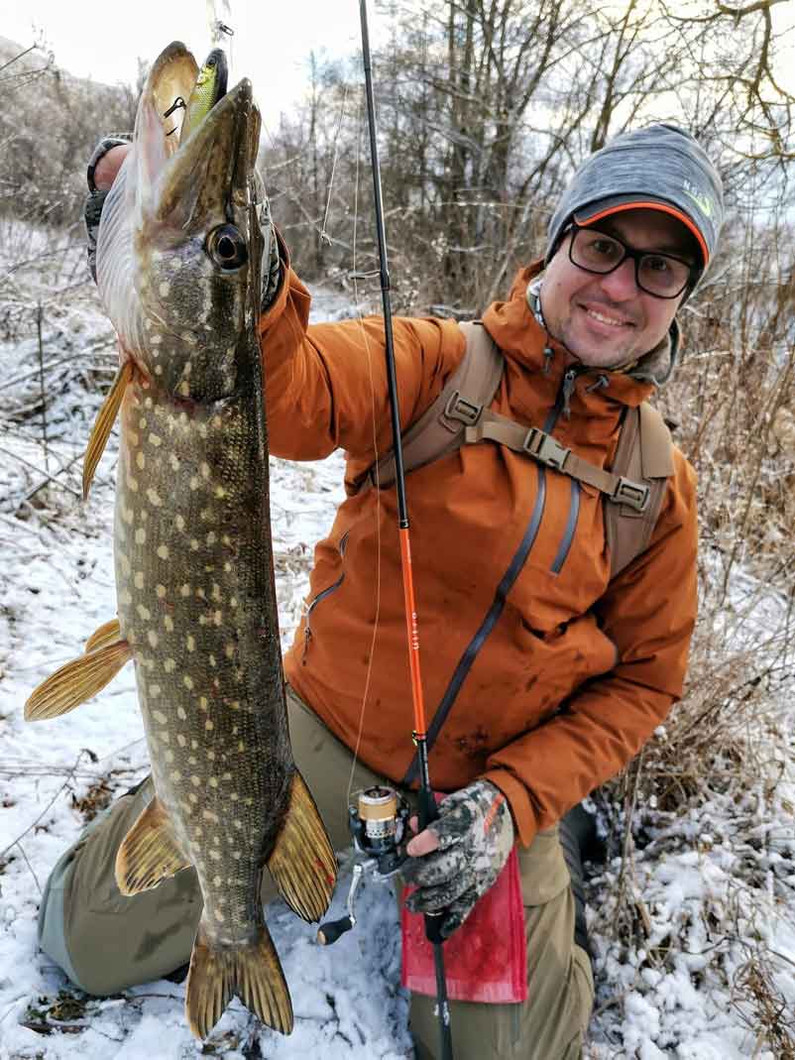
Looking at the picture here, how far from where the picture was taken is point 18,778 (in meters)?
2.14

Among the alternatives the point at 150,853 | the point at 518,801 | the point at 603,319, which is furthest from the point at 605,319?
the point at 150,853

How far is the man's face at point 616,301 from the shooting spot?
5.75 feet

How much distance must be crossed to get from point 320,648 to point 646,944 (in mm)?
1333

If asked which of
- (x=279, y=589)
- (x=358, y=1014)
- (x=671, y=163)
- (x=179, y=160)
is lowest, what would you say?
(x=358, y=1014)

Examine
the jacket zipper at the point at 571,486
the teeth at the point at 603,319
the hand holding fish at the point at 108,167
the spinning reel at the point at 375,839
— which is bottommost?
the spinning reel at the point at 375,839

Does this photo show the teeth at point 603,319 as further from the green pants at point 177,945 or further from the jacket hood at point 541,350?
the green pants at point 177,945

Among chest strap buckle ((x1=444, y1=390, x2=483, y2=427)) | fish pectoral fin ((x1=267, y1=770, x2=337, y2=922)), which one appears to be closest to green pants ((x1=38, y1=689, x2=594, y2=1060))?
fish pectoral fin ((x1=267, y1=770, x2=337, y2=922))

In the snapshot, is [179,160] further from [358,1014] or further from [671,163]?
[358,1014]

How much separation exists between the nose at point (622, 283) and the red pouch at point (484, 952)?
4.79 ft

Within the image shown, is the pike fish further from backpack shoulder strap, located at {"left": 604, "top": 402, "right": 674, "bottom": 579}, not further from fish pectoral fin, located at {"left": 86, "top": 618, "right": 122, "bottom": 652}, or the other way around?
backpack shoulder strap, located at {"left": 604, "top": 402, "right": 674, "bottom": 579}

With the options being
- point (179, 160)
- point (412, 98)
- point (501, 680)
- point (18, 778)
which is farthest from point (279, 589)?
point (412, 98)

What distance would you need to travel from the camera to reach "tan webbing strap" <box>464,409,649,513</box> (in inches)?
68.3

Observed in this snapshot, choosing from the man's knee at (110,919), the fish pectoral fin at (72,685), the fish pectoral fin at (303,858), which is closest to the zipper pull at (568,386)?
the fish pectoral fin at (303,858)

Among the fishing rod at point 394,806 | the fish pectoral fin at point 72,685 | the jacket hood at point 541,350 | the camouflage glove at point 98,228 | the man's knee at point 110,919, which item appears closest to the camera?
the camouflage glove at point 98,228
